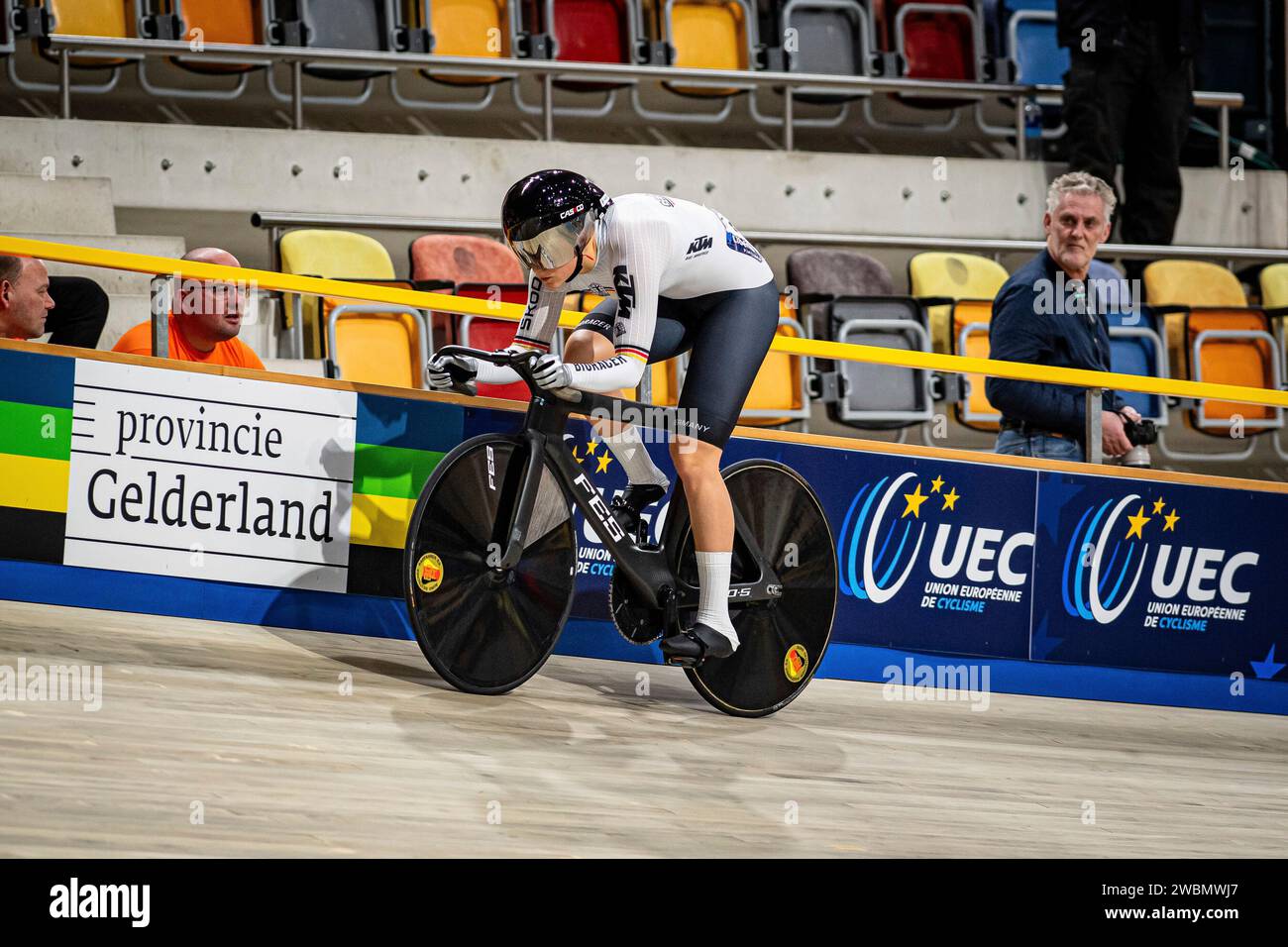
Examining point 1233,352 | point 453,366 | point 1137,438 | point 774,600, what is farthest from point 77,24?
point 1233,352

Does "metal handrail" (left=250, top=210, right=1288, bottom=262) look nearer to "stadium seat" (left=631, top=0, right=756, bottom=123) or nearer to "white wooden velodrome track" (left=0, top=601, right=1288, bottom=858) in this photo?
"stadium seat" (left=631, top=0, right=756, bottom=123)

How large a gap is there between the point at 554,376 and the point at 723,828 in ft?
3.91

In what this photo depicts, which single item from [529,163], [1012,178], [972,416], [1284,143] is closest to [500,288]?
[529,163]

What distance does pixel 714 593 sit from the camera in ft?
13.5

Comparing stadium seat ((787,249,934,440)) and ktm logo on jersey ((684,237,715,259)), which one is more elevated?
ktm logo on jersey ((684,237,715,259))

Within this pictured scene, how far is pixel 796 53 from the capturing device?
900 cm

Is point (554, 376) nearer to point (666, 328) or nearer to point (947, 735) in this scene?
point (666, 328)

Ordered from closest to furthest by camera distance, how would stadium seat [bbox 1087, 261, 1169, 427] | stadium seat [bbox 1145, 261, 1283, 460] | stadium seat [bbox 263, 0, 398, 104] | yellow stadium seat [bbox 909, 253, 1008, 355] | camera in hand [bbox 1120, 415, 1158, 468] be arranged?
1. camera in hand [bbox 1120, 415, 1158, 468]
2. stadium seat [bbox 1087, 261, 1169, 427]
3. stadium seat [bbox 1145, 261, 1283, 460]
4. yellow stadium seat [bbox 909, 253, 1008, 355]
5. stadium seat [bbox 263, 0, 398, 104]

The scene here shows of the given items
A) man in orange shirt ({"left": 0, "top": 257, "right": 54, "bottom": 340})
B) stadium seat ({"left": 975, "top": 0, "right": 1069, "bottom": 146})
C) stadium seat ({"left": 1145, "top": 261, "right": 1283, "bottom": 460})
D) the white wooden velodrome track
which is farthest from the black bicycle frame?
stadium seat ({"left": 975, "top": 0, "right": 1069, "bottom": 146})

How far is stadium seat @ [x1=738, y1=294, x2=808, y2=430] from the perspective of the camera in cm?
656

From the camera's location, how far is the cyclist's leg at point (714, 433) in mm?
4078

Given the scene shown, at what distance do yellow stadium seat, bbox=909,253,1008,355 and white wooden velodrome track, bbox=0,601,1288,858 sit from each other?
10.7 ft
